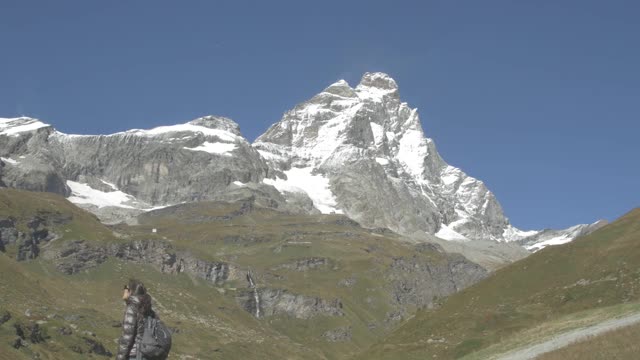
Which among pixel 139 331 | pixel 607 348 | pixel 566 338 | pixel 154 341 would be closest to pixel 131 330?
pixel 139 331

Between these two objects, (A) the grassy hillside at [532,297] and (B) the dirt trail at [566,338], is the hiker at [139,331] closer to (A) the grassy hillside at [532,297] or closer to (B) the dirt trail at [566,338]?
(B) the dirt trail at [566,338]

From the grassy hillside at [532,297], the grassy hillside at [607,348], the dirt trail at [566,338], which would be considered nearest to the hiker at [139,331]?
the grassy hillside at [607,348]

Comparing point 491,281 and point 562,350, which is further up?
point 491,281

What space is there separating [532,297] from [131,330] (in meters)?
74.8

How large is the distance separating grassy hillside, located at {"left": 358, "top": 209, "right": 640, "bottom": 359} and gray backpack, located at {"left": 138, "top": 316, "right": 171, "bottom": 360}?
130 ft

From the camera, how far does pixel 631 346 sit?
33844 mm

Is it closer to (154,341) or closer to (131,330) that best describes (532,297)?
(154,341)

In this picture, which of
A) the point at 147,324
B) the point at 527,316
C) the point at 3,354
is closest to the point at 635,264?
the point at 527,316

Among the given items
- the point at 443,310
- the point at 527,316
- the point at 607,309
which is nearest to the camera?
the point at 607,309

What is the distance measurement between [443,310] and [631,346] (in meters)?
66.1

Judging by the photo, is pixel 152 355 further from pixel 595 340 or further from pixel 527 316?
pixel 527 316

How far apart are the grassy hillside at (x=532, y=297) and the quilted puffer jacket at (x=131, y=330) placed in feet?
132

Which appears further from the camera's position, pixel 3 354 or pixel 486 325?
pixel 3 354

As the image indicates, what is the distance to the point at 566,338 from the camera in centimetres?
4512
